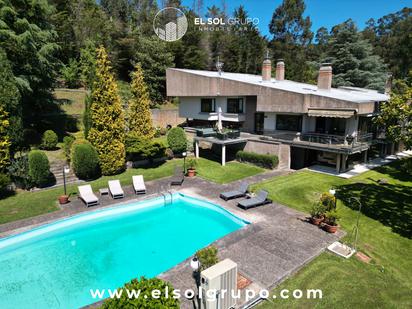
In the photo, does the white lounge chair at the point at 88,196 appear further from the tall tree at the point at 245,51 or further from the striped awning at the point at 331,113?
the tall tree at the point at 245,51

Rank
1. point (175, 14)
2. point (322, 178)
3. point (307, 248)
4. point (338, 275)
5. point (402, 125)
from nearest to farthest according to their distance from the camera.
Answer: point (338, 275) < point (307, 248) < point (402, 125) < point (322, 178) < point (175, 14)

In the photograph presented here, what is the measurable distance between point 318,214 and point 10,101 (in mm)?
21247

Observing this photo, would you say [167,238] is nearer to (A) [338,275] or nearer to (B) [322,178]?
(A) [338,275]

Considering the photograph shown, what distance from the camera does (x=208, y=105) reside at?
33031 mm

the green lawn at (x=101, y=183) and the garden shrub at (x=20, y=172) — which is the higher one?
the garden shrub at (x=20, y=172)

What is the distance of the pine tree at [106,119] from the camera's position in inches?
809

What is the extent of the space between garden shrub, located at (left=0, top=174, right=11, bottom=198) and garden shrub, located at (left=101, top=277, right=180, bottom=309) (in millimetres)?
15412

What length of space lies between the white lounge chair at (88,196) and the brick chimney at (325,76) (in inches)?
927

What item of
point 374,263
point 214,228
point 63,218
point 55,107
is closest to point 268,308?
point 374,263

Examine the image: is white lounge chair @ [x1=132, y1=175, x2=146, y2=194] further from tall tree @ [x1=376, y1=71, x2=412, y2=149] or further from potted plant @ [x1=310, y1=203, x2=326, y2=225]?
tall tree @ [x1=376, y1=71, x2=412, y2=149]

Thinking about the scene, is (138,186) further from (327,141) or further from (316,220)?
(327,141)

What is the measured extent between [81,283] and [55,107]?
29822 mm

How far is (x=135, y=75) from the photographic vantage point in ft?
86.2

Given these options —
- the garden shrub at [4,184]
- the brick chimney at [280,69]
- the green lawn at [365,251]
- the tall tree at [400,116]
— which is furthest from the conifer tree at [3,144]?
the brick chimney at [280,69]
